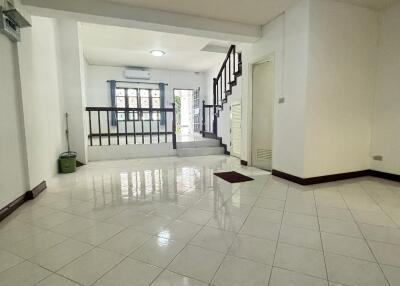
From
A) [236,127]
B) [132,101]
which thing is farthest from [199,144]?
[132,101]

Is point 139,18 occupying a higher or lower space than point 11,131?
higher

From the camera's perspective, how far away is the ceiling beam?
126 inches

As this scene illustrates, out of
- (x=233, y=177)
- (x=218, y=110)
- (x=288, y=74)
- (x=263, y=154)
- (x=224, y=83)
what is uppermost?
(x=224, y=83)

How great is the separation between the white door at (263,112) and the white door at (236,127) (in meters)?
Result: 0.80

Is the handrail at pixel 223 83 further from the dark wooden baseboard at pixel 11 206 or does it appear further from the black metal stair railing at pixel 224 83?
the dark wooden baseboard at pixel 11 206

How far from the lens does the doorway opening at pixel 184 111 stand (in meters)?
11.3

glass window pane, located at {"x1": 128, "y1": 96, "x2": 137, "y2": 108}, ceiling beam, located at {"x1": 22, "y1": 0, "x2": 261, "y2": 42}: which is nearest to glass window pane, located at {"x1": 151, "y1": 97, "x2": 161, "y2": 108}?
glass window pane, located at {"x1": 128, "y1": 96, "x2": 137, "y2": 108}

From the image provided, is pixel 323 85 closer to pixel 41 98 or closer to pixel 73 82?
pixel 41 98

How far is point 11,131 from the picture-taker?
107 inches

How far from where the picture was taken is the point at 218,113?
287 inches

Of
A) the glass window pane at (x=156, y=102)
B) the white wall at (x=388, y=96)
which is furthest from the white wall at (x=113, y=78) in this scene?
the white wall at (x=388, y=96)

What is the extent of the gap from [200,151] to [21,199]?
441cm

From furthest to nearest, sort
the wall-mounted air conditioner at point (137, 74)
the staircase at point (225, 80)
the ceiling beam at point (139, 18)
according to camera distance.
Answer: the wall-mounted air conditioner at point (137, 74) < the staircase at point (225, 80) < the ceiling beam at point (139, 18)

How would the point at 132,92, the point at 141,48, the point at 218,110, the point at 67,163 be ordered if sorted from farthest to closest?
1. the point at 132,92
2. the point at 218,110
3. the point at 141,48
4. the point at 67,163
